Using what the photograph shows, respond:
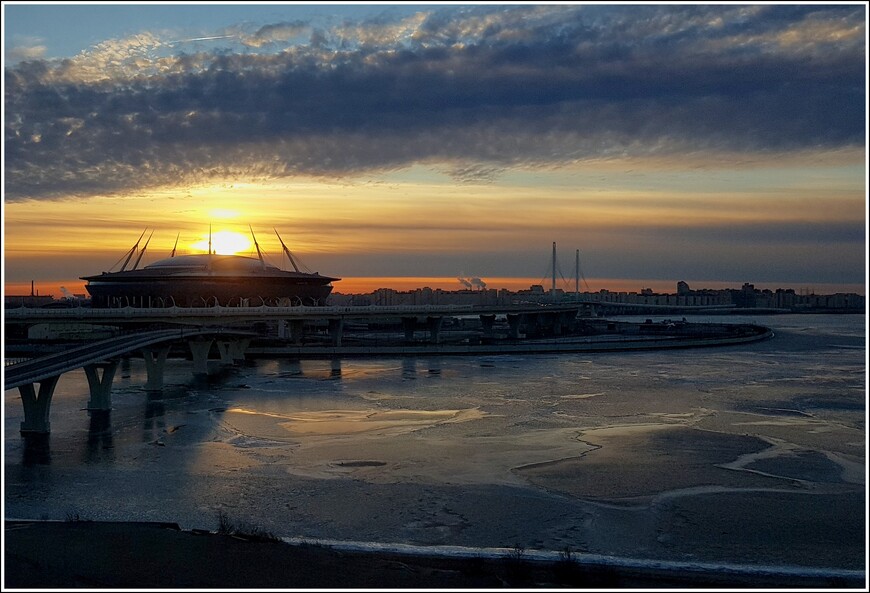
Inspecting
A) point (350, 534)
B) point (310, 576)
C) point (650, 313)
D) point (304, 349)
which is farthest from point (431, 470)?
point (650, 313)

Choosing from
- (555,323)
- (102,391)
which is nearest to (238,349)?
(102,391)

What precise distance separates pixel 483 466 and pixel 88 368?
1484cm

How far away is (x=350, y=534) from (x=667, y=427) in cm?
1454

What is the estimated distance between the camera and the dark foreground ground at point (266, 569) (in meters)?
10.7

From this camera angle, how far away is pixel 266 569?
11312mm

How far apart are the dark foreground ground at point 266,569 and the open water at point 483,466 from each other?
122 centimetres

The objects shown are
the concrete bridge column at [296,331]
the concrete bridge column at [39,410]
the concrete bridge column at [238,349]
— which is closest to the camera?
the concrete bridge column at [39,410]

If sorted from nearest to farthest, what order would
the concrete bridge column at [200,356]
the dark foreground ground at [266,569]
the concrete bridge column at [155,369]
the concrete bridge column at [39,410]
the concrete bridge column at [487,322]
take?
the dark foreground ground at [266,569] < the concrete bridge column at [39,410] < the concrete bridge column at [155,369] < the concrete bridge column at [200,356] < the concrete bridge column at [487,322]

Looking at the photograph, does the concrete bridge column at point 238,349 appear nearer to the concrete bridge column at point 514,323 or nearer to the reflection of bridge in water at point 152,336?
the reflection of bridge in water at point 152,336

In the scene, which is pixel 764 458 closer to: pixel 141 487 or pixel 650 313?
pixel 141 487

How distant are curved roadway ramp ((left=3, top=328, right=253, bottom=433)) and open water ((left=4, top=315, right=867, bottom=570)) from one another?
2.73 ft

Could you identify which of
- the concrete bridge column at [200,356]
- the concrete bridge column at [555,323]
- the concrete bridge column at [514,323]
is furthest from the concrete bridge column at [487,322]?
the concrete bridge column at [200,356]

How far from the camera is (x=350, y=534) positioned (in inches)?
549

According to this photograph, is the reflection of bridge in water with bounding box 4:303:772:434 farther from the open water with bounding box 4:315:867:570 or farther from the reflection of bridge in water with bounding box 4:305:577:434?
the open water with bounding box 4:315:867:570
